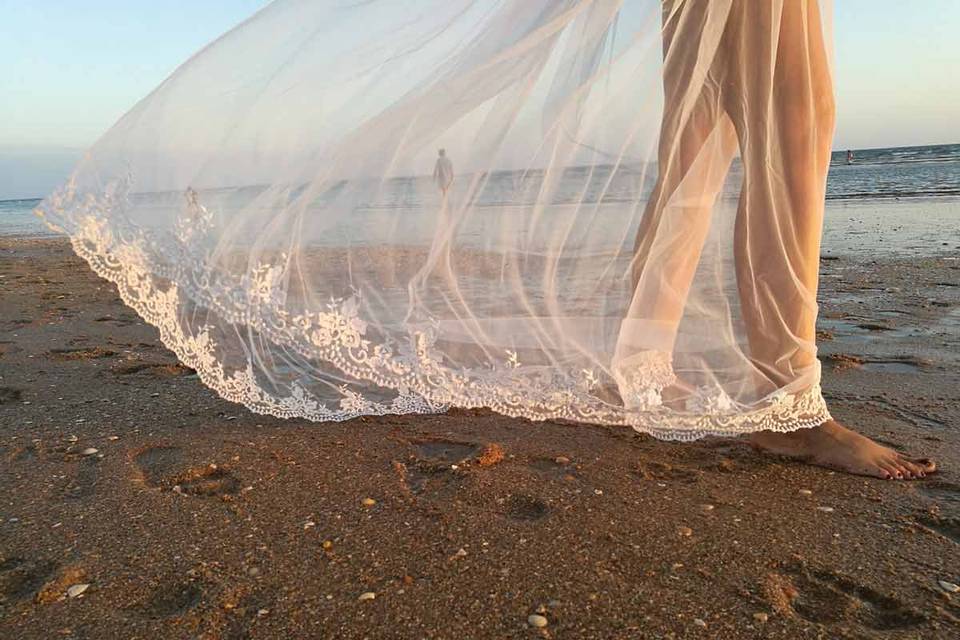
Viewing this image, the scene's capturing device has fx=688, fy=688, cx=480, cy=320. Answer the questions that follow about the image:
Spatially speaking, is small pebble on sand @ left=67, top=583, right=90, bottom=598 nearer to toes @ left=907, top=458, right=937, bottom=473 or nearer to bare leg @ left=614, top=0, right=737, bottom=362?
bare leg @ left=614, top=0, right=737, bottom=362

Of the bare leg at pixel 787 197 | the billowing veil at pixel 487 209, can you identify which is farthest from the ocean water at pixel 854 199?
the bare leg at pixel 787 197

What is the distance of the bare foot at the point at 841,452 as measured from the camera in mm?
1718

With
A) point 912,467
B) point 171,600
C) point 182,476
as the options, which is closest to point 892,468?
point 912,467

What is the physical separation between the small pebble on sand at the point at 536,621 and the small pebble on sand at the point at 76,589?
2.65 feet

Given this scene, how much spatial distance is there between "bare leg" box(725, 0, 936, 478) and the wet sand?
0.25 m

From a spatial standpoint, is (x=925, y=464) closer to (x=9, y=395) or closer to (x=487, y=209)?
(x=487, y=209)

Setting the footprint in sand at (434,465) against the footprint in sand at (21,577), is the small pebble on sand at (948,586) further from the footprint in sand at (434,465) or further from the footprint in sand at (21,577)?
the footprint in sand at (21,577)

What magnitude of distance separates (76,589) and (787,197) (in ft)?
5.97

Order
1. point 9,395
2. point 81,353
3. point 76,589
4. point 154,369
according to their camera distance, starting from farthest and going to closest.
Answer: point 81,353, point 154,369, point 9,395, point 76,589

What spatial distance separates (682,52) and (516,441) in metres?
1.14

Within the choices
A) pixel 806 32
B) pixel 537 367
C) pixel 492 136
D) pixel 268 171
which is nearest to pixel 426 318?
pixel 537 367

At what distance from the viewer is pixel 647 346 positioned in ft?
6.05

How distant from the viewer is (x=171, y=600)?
1.22 metres

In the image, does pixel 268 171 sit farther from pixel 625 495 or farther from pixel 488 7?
pixel 625 495
